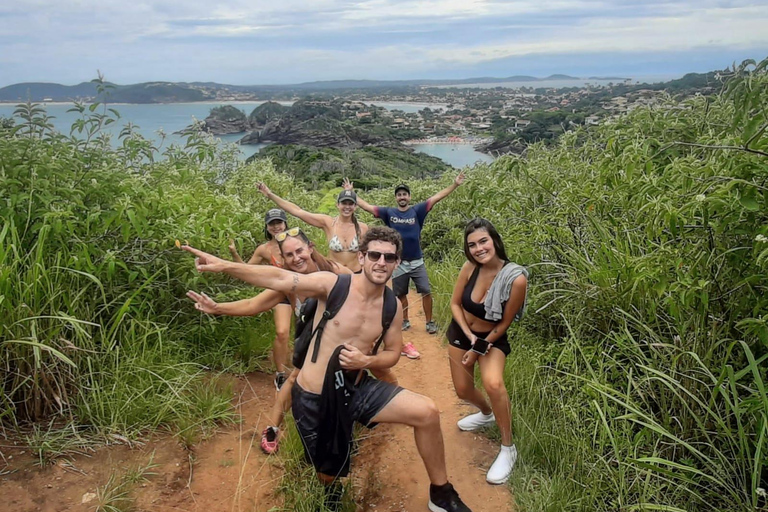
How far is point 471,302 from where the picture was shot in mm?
3865

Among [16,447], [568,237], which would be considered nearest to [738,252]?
[568,237]

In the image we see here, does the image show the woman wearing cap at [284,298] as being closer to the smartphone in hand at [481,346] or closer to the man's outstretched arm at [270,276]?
the man's outstretched arm at [270,276]

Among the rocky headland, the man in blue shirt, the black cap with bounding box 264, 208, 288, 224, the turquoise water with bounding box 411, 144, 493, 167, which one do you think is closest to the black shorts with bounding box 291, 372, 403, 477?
the black cap with bounding box 264, 208, 288, 224

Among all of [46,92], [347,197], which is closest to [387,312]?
[347,197]

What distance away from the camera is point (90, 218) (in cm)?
378

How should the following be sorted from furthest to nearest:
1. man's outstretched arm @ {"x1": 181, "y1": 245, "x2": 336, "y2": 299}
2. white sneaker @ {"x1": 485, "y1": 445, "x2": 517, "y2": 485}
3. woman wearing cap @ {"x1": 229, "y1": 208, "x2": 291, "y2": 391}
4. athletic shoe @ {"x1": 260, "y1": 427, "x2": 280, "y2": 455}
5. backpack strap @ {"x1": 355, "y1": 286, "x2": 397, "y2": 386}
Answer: woman wearing cap @ {"x1": 229, "y1": 208, "x2": 291, "y2": 391} → athletic shoe @ {"x1": 260, "y1": 427, "x2": 280, "y2": 455} → white sneaker @ {"x1": 485, "y1": 445, "x2": 517, "y2": 485} → backpack strap @ {"x1": 355, "y1": 286, "x2": 397, "y2": 386} → man's outstretched arm @ {"x1": 181, "y1": 245, "x2": 336, "y2": 299}

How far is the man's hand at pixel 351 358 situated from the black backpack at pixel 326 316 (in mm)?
248

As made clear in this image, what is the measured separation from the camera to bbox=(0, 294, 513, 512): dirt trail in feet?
10.2

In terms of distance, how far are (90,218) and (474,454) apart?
312 cm

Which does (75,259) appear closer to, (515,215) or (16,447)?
(16,447)

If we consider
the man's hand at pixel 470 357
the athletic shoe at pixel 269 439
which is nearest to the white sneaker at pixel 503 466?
the man's hand at pixel 470 357

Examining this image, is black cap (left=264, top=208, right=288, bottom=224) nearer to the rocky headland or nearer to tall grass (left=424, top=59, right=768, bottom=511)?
tall grass (left=424, top=59, right=768, bottom=511)

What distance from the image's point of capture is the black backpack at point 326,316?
3.02m

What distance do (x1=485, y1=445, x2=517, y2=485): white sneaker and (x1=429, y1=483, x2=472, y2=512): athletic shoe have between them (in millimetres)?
408
